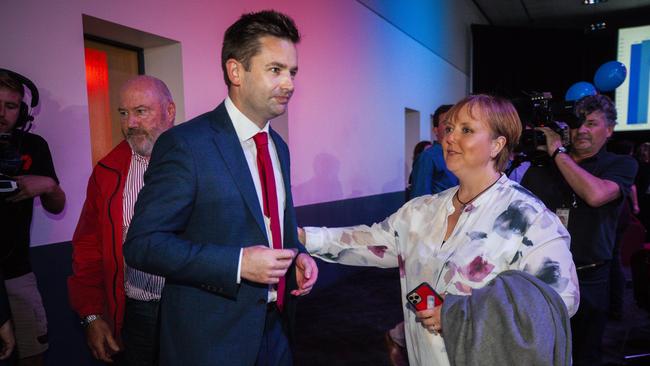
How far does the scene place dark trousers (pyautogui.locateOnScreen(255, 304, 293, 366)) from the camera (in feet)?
4.17

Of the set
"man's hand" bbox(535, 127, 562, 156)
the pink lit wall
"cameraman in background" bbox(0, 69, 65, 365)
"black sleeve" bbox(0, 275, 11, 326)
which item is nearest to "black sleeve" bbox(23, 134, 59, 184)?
"cameraman in background" bbox(0, 69, 65, 365)

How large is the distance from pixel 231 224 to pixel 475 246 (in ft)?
2.53

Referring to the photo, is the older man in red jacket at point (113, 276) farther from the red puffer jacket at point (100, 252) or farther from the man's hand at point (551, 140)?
the man's hand at point (551, 140)

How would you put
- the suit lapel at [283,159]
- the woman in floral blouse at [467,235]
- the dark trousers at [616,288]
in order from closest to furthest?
1. the woman in floral blouse at [467,235]
2. the suit lapel at [283,159]
3. the dark trousers at [616,288]

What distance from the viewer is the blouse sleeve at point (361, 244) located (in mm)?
1604

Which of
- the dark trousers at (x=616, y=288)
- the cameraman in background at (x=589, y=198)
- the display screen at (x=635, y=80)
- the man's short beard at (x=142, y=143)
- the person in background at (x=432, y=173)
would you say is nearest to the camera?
the man's short beard at (x=142, y=143)

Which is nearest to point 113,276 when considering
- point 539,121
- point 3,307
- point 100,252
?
point 100,252

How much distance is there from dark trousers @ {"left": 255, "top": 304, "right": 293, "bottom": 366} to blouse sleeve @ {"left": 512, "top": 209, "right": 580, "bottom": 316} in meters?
0.78

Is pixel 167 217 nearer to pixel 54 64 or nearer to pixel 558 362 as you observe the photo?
pixel 558 362

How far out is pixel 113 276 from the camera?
1.61 meters

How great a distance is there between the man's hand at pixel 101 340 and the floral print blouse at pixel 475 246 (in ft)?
2.78

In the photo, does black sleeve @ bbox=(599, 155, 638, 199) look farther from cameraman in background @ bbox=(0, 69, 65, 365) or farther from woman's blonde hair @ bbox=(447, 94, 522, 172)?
cameraman in background @ bbox=(0, 69, 65, 365)

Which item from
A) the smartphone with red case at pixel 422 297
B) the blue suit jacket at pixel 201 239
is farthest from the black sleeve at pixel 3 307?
the smartphone with red case at pixel 422 297

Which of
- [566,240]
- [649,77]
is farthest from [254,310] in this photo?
[649,77]
